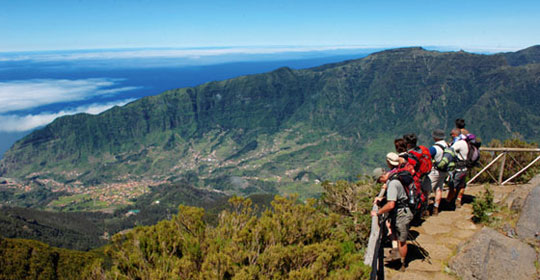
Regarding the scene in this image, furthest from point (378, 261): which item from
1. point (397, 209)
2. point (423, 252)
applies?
point (423, 252)

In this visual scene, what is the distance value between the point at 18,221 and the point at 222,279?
149 metres

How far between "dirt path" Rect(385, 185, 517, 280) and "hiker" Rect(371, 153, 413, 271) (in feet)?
1.31

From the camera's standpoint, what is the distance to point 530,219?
26.6 ft

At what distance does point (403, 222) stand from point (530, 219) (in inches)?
146

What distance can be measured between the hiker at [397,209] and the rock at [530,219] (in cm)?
335

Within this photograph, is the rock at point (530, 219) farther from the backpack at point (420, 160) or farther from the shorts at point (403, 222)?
the shorts at point (403, 222)

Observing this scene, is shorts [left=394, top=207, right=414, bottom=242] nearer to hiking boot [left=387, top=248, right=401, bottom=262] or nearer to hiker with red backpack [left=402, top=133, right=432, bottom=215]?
hiking boot [left=387, top=248, right=401, bottom=262]

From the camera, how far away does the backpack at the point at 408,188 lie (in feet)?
23.7

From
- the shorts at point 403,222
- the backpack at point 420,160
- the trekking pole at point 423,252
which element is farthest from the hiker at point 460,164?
the shorts at point 403,222

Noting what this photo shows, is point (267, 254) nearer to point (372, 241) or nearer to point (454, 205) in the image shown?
point (372, 241)

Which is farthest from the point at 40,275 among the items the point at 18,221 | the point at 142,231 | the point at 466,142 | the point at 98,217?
the point at 98,217

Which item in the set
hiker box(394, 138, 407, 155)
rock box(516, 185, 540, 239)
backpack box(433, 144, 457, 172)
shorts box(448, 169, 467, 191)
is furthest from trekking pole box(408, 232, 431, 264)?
shorts box(448, 169, 467, 191)

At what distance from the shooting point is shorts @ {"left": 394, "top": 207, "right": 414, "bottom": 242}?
7.45 meters

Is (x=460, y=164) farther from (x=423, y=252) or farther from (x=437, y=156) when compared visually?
(x=423, y=252)
